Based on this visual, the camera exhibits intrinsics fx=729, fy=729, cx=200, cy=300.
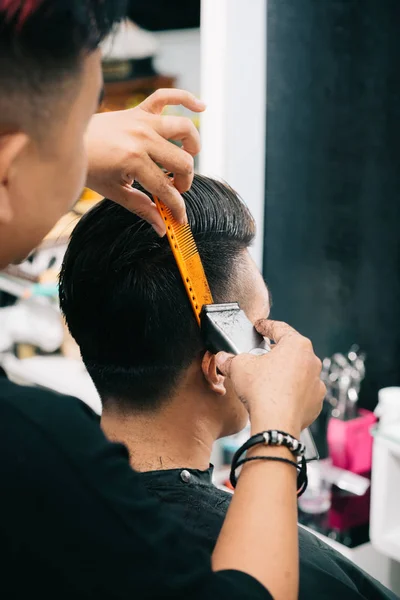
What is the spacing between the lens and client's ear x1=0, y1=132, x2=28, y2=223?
0.69 meters

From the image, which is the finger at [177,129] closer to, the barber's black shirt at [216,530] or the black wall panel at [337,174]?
the barber's black shirt at [216,530]

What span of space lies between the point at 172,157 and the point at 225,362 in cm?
31

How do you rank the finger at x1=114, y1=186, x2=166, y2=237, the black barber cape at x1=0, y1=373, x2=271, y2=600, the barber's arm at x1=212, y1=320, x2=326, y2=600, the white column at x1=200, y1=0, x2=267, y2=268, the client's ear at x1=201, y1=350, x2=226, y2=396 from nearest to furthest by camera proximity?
the black barber cape at x1=0, y1=373, x2=271, y2=600, the barber's arm at x1=212, y1=320, x2=326, y2=600, the finger at x1=114, y1=186, x2=166, y2=237, the client's ear at x1=201, y1=350, x2=226, y2=396, the white column at x1=200, y1=0, x2=267, y2=268

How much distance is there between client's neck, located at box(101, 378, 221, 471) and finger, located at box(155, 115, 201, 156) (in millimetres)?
412

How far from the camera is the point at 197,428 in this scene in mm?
1247

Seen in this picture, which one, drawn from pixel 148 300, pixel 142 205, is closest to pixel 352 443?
pixel 148 300

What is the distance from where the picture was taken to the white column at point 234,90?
227cm

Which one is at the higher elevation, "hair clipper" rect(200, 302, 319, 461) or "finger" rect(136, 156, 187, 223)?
"finger" rect(136, 156, 187, 223)

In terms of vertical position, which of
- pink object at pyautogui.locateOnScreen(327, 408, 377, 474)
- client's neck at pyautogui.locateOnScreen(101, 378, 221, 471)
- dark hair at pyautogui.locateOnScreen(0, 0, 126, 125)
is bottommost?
pink object at pyautogui.locateOnScreen(327, 408, 377, 474)

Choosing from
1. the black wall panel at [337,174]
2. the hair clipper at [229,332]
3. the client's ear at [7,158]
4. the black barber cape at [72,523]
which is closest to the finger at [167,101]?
Answer: the hair clipper at [229,332]

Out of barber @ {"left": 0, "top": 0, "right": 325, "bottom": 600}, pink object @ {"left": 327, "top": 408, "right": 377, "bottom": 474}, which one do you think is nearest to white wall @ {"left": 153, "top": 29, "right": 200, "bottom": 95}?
pink object @ {"left": 327, "top": 408, "right": 377, "bottom": 474}

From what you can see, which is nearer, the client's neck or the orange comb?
the orange comb

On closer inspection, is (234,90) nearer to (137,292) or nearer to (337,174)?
(337,174)

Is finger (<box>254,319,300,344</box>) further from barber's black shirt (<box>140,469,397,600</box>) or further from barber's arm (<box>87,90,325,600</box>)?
barber's black shirt (<box>140,469,397,600</box>)
